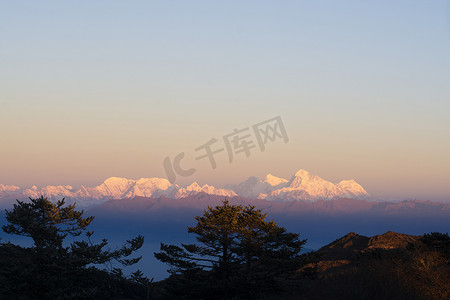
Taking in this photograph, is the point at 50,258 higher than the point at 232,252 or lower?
higher

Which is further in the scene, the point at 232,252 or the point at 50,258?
the point at 232,252

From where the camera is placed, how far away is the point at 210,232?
138ft

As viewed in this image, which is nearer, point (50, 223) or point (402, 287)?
point (402, 287)

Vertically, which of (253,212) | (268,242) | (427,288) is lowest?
(427,288)

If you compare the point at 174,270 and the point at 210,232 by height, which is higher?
the point at 210,232

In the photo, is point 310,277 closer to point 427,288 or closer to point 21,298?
point 427,288

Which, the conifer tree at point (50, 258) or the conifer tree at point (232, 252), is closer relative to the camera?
the conifer tree at point (50, 258)

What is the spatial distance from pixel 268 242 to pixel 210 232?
201 inches

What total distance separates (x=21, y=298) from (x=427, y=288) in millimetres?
28448

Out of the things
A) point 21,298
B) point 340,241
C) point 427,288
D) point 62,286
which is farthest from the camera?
point 340,241

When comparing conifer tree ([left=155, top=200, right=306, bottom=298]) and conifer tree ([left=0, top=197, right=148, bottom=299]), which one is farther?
conifer tree ([left=155, top=200, right=306, bottom=298])

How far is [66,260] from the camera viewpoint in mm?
38188

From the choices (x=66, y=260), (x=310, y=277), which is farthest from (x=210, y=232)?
(x=66, y=260)

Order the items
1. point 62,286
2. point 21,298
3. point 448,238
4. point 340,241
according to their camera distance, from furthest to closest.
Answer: point 340,241 < point 448,238 < point 62,286 < point 21,298
